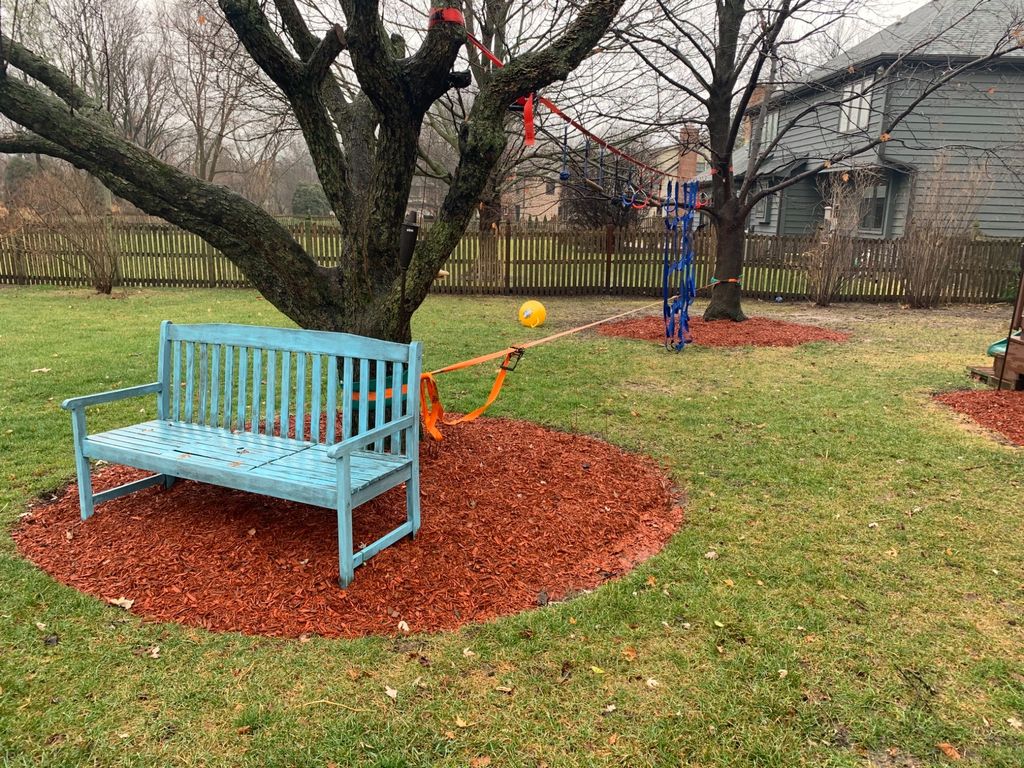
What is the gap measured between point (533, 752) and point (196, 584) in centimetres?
190

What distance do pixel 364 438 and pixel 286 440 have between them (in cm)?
93

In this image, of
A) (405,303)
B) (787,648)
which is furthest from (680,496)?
(405,303)

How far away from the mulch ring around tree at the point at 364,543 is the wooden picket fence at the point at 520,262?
12.3 meters

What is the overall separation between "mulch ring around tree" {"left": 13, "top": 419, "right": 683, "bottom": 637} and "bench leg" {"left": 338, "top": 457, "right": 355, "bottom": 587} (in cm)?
9

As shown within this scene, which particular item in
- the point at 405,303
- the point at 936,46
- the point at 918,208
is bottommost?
the point at 405,303

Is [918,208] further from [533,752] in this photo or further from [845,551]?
[533,752]

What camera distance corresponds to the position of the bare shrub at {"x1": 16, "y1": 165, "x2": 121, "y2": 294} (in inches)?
551

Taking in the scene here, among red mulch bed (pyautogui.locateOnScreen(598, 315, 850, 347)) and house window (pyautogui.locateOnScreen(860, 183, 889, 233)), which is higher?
house window (pyautogui.locateOnScreen(860, 183, 889, 233))

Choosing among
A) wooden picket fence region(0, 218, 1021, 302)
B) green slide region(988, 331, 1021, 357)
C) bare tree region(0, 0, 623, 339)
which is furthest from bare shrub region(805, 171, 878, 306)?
bare tree region(0, 0, 623, 339)

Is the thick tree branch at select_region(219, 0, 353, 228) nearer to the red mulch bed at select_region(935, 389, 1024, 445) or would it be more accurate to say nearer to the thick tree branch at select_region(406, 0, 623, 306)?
the thick tree branch at select_region(406, 0, 623, 306)

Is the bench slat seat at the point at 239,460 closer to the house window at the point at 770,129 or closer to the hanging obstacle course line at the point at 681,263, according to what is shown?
the hanging obstacle course line at the point at 681,263

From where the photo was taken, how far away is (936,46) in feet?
55.6

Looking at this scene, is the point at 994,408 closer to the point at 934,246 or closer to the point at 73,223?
the point at 934,246

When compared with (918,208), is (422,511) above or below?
below
